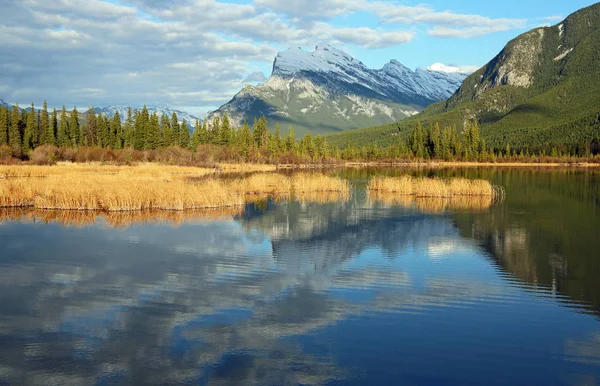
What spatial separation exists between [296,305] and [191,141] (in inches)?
5607

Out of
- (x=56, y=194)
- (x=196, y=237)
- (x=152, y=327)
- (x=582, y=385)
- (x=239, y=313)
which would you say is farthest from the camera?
(x=56, y=194)

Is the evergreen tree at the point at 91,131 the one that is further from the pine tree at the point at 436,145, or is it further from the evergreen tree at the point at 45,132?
the pine tree at the point at 436,145

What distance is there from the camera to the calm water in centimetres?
1195

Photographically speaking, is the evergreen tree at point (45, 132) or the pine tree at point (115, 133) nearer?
the evergreen tree at point (45, 132)

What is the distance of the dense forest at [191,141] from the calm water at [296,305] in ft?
272

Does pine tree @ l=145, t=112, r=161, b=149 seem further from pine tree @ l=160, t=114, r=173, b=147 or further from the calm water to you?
the calm water

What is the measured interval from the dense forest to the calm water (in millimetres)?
82880

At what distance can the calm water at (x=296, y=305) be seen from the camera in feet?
39.2

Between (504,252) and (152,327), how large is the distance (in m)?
18.4

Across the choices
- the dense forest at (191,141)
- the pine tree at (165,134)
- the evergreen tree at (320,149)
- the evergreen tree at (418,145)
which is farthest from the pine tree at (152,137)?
the evergreen tree at (418,145)

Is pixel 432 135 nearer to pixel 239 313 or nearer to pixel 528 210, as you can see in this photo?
pixel 528 210

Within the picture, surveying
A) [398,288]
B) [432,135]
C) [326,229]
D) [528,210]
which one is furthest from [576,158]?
[398,288]

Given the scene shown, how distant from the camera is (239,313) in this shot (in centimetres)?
1583

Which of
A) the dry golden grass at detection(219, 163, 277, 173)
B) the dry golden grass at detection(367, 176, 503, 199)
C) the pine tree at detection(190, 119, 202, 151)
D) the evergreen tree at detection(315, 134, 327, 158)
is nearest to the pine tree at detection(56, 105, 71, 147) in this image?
the pine tree at detection(190, 119, 202, 151)
